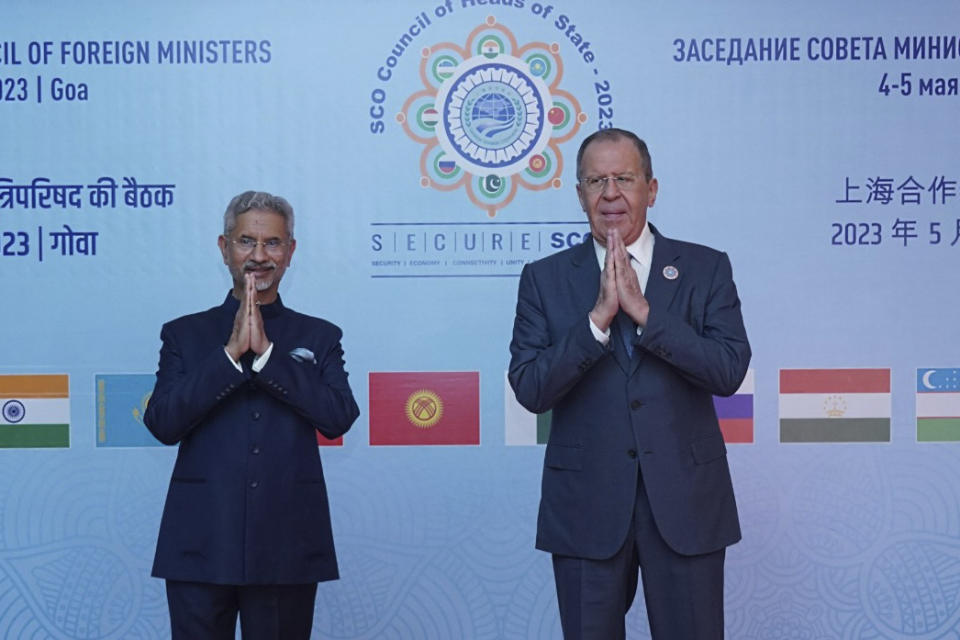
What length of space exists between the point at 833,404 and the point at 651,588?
160 cm

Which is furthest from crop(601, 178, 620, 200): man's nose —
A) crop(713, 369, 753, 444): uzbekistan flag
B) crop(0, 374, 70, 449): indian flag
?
crop(0, 374, 70, 449): indian flag

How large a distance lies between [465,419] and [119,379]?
1215 millimetres

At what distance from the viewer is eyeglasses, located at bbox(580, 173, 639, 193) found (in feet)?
8.67

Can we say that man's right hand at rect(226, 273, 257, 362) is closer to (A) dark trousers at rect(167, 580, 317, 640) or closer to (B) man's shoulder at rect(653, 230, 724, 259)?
(A) dark trousers at rect(167, 580, 317, 640)

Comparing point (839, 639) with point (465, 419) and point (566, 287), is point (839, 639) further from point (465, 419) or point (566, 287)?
point (566, 287)

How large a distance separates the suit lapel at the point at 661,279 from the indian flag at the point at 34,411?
2.24m

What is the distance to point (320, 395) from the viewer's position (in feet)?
9.05

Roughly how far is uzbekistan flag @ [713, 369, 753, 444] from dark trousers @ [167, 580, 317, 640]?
171 cm

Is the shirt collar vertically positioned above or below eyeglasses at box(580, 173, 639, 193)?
below

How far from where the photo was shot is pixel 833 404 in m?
3.89

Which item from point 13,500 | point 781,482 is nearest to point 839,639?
point 781,482

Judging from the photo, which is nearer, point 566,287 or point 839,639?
point 566,287

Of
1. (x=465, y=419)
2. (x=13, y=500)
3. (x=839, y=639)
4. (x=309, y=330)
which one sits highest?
(x=309, y=330)

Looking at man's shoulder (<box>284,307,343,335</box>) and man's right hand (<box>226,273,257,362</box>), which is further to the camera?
man's shoulder (<box>284,307,343,335</box>)
